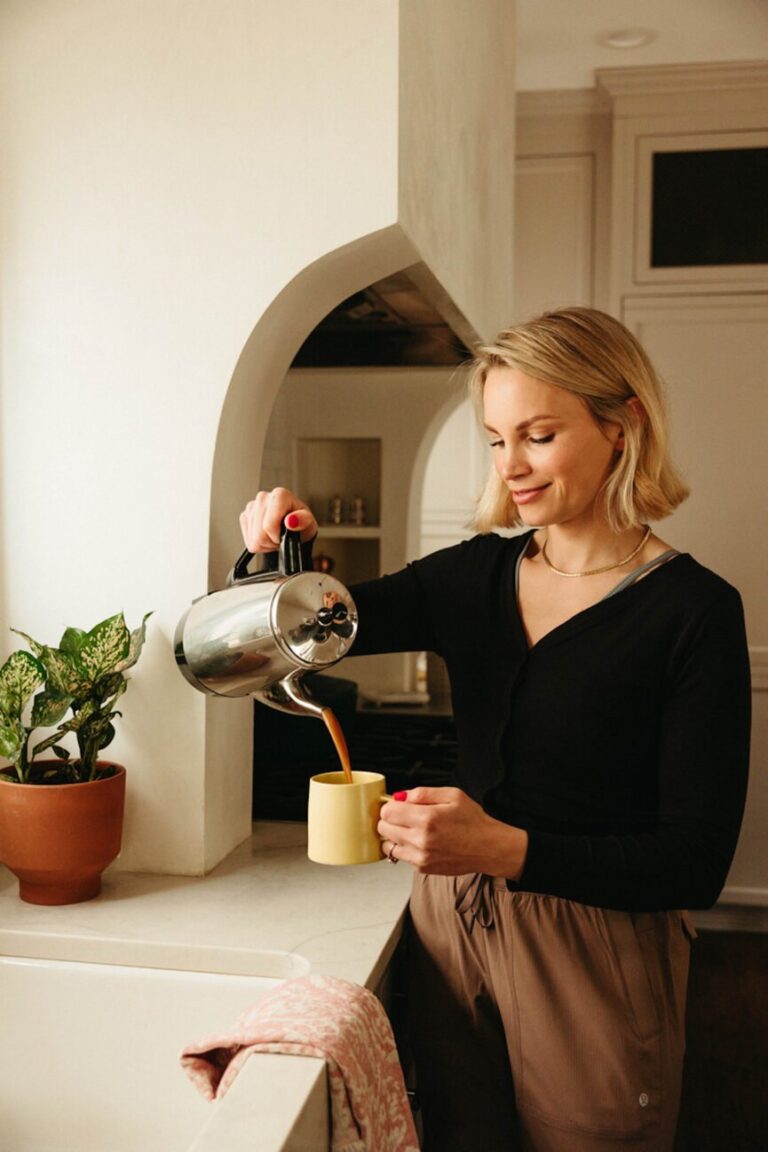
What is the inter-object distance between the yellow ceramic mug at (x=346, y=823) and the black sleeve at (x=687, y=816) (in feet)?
0.49

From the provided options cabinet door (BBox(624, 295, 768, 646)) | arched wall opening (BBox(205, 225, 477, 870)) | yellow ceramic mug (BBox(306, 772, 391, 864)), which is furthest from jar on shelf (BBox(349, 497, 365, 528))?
yellow ceramic mug (BBox(306, 772, 391, 864))

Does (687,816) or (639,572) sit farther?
(639,572)

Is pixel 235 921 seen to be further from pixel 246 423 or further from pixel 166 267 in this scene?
pixel 166 267

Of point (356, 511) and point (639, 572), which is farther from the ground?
point (356, 511)

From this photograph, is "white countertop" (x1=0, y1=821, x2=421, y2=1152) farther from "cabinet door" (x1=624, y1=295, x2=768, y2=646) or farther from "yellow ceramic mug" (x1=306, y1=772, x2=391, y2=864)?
"cabinet door" (x1=624, y1=295, x2=768, y2=646)

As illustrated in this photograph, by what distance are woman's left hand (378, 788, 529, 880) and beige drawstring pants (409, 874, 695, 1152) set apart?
147 mm

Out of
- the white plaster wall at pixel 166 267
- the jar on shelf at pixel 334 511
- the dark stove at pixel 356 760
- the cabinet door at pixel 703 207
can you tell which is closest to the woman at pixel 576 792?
the white plaster wall at pixel 166 267

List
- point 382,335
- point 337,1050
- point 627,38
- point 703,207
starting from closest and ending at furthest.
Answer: point 337,1050 → point 382,335 → point 627,38 → point 703,207

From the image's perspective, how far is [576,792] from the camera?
3.57 ft

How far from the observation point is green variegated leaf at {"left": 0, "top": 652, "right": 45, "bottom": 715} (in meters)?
1.24

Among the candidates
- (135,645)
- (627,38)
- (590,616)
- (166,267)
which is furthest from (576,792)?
(627,38)

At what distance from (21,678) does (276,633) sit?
36 cm

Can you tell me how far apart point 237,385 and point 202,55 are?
1.29 ft

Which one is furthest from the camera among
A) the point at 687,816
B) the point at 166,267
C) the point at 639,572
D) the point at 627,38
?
the point at 627,38
